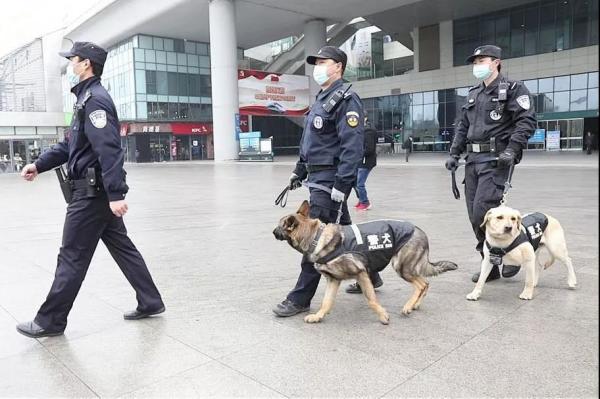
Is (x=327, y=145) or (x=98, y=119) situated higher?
(x=98, y=119)

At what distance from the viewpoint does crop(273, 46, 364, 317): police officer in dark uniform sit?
4.00m

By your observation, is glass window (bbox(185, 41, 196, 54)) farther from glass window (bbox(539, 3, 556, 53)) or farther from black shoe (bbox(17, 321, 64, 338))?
black shoe (bbox(17, 321, 64, 338))

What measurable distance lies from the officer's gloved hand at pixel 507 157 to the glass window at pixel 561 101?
36.0 m

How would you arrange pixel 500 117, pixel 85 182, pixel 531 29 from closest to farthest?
pixel 85 182, pixel 500 117, pixel 531 29

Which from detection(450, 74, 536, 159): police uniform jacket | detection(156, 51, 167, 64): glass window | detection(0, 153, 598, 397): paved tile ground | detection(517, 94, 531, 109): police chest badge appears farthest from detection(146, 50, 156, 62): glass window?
detection(517, 94, 531, 109): police chest badge

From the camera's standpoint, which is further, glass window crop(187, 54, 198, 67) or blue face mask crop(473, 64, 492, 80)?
glass window crop(187, 54, 198, 67)

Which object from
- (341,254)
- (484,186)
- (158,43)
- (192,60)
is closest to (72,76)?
(341,254)

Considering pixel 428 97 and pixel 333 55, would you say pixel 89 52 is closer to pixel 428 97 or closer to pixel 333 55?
pixel 333 55

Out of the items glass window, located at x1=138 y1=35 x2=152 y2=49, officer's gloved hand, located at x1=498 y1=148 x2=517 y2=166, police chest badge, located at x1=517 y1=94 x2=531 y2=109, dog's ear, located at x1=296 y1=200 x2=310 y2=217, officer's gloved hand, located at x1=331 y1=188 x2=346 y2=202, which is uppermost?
glass window, located at x1=138 y1=35 x2=152 y2=49

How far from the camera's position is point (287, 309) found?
A: 4152 mm

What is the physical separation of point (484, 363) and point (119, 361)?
2351 mm

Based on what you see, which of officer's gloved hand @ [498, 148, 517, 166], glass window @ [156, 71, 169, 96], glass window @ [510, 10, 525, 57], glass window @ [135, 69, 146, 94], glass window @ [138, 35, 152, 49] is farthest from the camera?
glass window @ [156, 71, 169, 96]

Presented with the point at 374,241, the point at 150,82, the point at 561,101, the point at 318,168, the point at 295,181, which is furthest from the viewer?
the point at 150,82

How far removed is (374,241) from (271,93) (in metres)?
39.5
